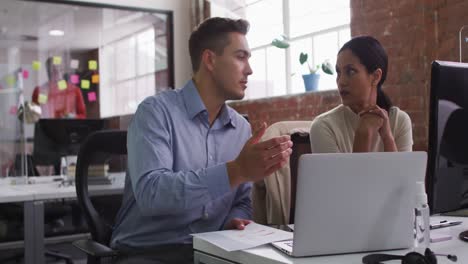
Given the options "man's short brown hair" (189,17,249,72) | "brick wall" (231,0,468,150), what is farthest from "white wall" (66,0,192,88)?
"man's short brown hair" (189,17,249,72)

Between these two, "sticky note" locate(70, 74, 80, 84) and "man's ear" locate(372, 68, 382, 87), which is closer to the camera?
"man's ear" locate(372, 68, 382, 87)

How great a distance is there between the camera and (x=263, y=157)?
1.19m

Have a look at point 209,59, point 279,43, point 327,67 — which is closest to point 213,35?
point 209,59

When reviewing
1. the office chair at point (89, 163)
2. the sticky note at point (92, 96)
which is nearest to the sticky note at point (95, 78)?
the sticky note at point (92, 96)

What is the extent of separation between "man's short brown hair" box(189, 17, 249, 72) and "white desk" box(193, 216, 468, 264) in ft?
2.37

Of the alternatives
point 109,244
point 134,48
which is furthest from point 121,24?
point 109,244

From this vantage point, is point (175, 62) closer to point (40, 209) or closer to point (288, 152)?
point (40, 209)

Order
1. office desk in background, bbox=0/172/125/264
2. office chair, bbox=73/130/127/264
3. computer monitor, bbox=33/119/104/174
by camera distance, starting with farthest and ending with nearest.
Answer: computer monitor, bbox=33/119/104/174 → office desk in background, bbox=0/172/125/264 → office chair, bbox=73/130/127/264

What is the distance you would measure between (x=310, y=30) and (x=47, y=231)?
2.62 meters

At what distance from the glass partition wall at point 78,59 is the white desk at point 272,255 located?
4.52 m

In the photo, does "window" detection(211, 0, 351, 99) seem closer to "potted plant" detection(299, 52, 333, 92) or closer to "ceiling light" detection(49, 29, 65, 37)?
"potted plant" detection(299, 52, 333, 92)

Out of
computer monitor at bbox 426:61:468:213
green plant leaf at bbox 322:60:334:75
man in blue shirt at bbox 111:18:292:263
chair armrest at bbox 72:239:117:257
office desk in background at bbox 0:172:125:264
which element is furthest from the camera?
green plant leaf at bbox 322:60:334:75

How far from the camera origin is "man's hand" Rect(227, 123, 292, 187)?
1176mm

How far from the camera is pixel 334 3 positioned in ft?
13.3
